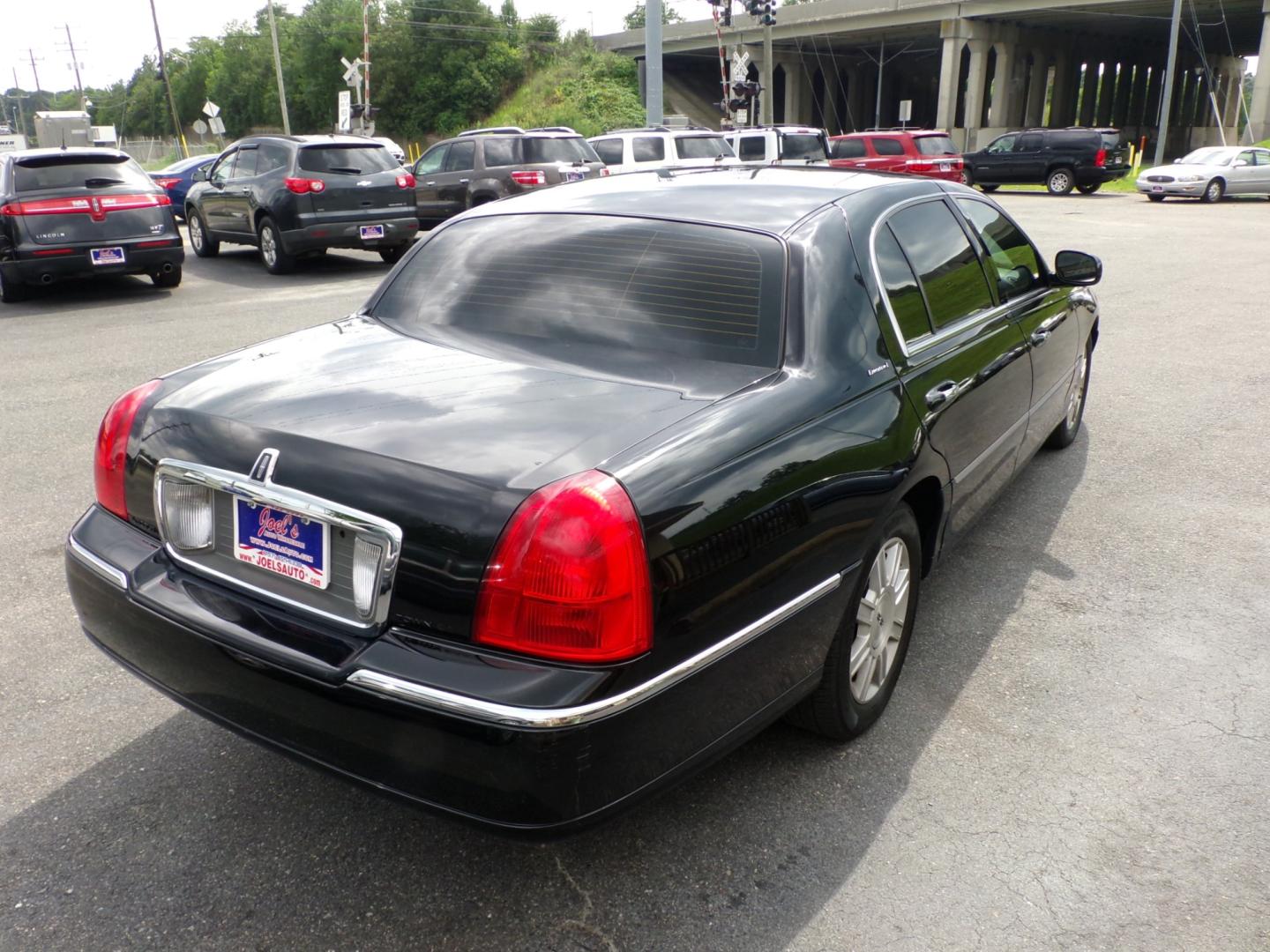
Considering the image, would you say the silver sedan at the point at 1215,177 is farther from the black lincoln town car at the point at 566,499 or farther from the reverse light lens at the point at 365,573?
the reverse light lens at the point at 365,573

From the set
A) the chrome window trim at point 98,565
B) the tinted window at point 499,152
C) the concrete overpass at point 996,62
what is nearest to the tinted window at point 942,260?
the chrome window trim at point 98,565

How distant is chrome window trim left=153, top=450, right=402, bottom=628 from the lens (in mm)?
2273

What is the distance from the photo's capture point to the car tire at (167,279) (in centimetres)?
1250

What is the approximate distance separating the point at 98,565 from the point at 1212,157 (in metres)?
29.4

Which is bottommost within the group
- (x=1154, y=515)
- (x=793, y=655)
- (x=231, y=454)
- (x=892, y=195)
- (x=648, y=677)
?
(x=1154, y=515)

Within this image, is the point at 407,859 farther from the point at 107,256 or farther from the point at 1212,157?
the point at 1212,157

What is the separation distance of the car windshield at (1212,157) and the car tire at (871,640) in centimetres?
2749

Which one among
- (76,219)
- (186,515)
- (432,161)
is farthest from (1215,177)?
(186,515)

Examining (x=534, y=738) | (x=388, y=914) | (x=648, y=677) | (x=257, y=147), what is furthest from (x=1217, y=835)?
(x=257, y=147)

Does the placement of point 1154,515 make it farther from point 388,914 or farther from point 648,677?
point 388,914

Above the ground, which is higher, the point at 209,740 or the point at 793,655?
the point at 793,655

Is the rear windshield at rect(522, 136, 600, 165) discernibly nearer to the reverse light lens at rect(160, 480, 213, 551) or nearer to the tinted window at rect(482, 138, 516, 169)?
the tinted window at rect(482, 138, 516, 169)

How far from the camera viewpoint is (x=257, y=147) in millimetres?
13922

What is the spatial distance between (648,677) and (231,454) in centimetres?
113
